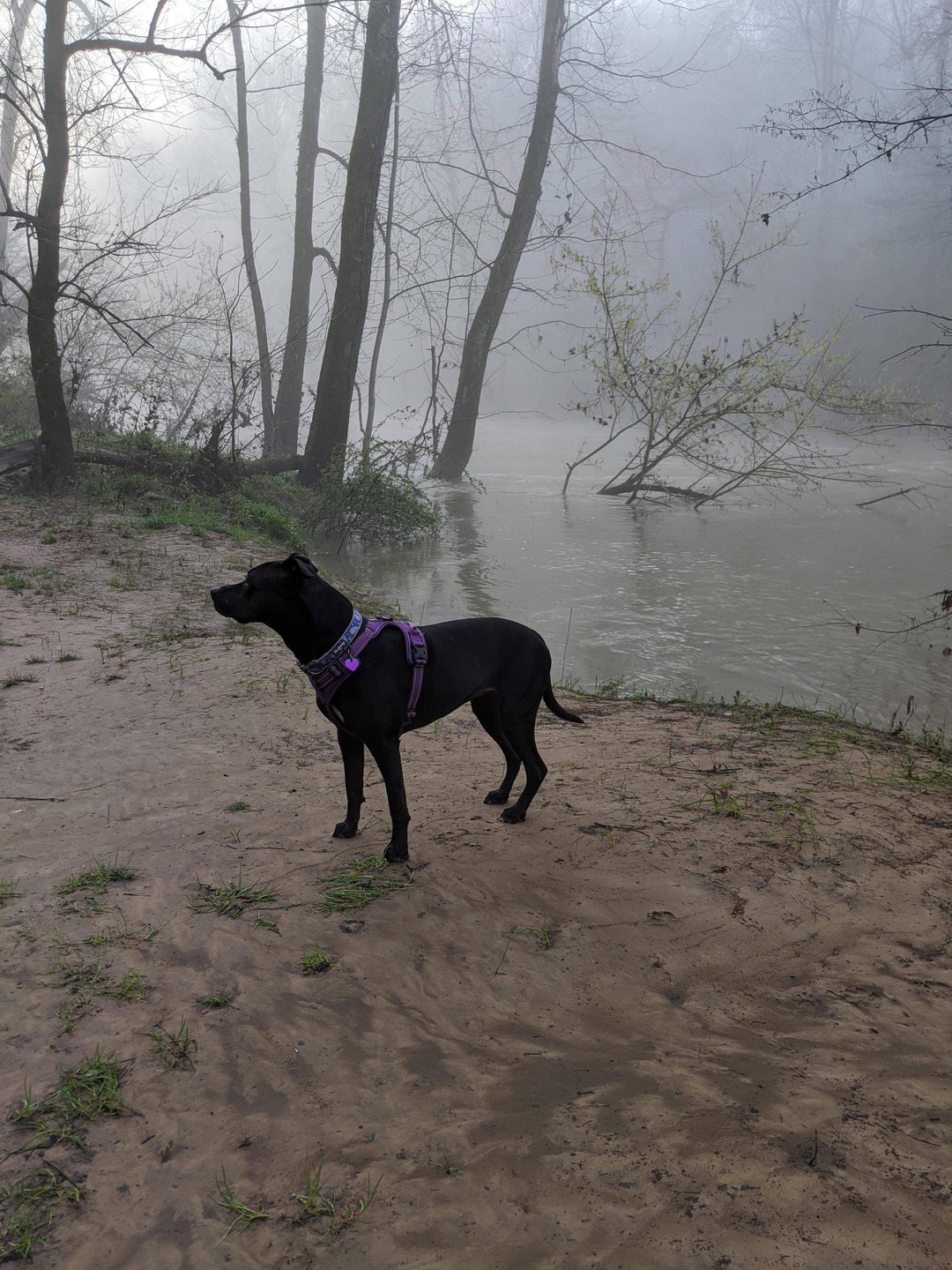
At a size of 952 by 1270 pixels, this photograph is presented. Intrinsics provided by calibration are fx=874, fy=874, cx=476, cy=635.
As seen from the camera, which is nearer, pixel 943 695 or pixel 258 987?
pixel 258 987

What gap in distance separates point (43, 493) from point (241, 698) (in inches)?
306

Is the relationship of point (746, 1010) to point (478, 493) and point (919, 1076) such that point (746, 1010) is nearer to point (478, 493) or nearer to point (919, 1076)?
point (919, 1076)

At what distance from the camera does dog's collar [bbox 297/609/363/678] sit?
11.5 ft

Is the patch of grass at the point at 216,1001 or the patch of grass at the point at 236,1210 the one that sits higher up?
the patch of grass at the point at 216,1001

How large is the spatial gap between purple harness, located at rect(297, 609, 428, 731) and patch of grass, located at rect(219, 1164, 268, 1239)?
1753 mm

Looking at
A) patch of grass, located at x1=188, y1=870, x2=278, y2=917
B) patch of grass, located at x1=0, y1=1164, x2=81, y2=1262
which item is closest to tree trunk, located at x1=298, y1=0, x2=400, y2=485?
patch of grass, located at x1=188, y1=870, x2=278, y2=917

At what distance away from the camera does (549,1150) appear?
235cm

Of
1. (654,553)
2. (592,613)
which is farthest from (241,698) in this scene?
(654,553)

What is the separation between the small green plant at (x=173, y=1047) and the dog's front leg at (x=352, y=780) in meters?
1.37

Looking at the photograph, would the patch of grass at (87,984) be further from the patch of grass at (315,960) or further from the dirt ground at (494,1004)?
the patch of grass at (315,960)

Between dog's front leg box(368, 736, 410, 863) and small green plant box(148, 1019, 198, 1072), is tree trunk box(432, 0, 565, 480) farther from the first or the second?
small green plant box(148, 1019, 198, 1072)

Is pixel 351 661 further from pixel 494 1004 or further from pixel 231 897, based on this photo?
pixel 494 1004

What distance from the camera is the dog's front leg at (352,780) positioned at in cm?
393

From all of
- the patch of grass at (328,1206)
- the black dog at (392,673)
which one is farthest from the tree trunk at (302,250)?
the patch of grass at (328,1206)
